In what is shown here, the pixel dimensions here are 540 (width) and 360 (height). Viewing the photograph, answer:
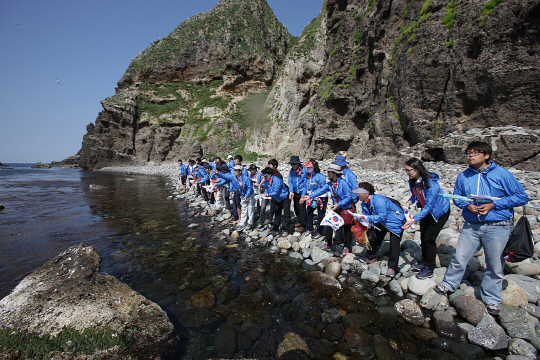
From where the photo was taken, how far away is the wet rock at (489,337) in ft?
11.3

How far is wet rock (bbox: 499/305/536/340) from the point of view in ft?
11.4

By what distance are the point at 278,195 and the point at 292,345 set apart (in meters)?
4.43

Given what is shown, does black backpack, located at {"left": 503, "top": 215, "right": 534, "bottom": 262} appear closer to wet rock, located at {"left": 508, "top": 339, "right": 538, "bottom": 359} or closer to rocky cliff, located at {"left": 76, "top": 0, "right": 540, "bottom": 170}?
wet rock, located at {"left": 508, "top": 339, "right": 538, "bottom": 359}

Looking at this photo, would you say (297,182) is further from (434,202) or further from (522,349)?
(522,349)

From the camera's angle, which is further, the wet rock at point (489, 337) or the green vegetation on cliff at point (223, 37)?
the green vegetation on cliff at point (223, 37)

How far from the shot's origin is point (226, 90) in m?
54.2

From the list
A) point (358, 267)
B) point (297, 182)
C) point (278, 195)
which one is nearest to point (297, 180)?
point (297, 182)

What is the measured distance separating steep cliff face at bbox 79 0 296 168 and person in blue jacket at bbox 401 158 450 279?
4554cm

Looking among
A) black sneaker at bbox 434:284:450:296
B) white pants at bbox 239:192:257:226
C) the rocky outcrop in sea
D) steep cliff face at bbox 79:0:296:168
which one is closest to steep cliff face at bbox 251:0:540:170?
black sneaker at bbox 434:284:450:296

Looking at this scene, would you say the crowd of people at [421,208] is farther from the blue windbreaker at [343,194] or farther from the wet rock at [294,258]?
the wet rock at [294,258]

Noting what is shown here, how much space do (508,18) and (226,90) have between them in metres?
49.4

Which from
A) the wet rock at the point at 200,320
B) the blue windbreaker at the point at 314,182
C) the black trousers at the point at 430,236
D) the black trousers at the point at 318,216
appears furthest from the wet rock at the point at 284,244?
the black trousers at the point at 430,236

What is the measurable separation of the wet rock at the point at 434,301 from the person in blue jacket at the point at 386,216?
2.64ft

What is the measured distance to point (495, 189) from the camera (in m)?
3.68
